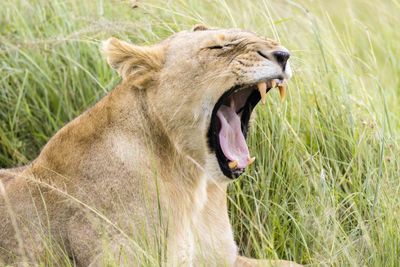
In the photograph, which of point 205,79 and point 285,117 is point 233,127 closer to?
point 205,79

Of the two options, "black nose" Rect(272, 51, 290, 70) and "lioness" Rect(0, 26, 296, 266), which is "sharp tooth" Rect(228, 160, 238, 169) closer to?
"lioness" Rect(0, 26, 296, 266)

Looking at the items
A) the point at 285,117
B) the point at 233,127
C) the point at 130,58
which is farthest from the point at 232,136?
the point at 285,117

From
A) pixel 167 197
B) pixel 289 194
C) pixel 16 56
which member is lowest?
pixel 289 194

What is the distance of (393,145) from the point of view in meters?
4.92

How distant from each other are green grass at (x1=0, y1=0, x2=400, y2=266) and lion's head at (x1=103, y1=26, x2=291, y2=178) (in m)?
0.38

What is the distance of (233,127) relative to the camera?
14.2ft

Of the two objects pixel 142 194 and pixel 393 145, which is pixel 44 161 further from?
pixel 393 145

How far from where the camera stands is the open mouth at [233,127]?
13.8 feet

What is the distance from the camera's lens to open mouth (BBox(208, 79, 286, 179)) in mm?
4207

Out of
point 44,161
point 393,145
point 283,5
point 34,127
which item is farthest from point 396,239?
point 283,5

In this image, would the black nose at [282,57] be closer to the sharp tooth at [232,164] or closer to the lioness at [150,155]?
the lioness at [150,155]

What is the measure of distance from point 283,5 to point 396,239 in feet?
10.5

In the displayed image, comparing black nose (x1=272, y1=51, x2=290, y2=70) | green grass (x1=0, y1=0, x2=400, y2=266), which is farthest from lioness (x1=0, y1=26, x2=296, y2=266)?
green grass (x1=0, y1=0, x2=400, y2=266)

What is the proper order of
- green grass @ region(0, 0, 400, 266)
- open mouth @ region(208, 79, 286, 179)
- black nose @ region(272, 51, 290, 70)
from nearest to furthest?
black nose @ region(272, 51, 290, 70) → open mouth @ region(208, 79, 286, 179) → green grass @ region(0, 0, 400, 266)
